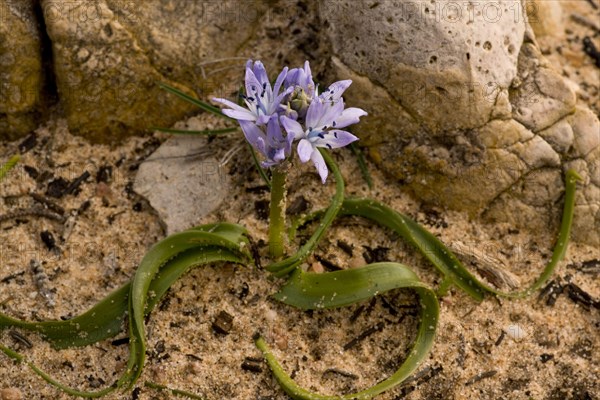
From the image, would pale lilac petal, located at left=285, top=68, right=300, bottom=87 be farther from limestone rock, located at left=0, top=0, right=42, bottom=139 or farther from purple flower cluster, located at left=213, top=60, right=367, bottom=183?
limestone rock, located at left=0, top=0, right=42, bottom=139

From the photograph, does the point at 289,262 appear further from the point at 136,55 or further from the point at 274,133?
the point at 136,55

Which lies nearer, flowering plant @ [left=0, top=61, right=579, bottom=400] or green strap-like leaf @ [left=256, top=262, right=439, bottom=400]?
flowering plant @ [left=0, top=61, right=579, bottom=400]

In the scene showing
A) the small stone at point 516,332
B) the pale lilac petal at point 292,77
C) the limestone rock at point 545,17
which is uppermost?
the limestone rock at point 545,17

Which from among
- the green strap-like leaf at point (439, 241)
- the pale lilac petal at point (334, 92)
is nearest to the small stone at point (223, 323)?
the green strap-like leaf at point (439, 241)

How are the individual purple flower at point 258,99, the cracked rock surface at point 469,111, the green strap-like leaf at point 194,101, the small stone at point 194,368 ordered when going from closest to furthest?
the individual purple flower at point 258,99 → the small stone at point 194,368 → the cracked rock surface at point 469,111 → the green strap-like leaf at point 194,101

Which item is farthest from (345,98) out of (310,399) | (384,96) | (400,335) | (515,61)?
(310,399)

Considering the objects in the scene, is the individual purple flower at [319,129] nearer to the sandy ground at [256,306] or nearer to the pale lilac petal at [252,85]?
the pale lilac petal at [252,85]

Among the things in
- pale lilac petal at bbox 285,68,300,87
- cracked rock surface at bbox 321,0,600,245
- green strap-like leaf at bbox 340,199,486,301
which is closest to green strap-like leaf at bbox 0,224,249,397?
green strap-like leaf at bbox 340,199,486,301

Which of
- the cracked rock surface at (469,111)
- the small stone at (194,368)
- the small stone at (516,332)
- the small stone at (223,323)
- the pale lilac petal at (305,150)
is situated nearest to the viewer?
the pale lilac petal at (305,150)
